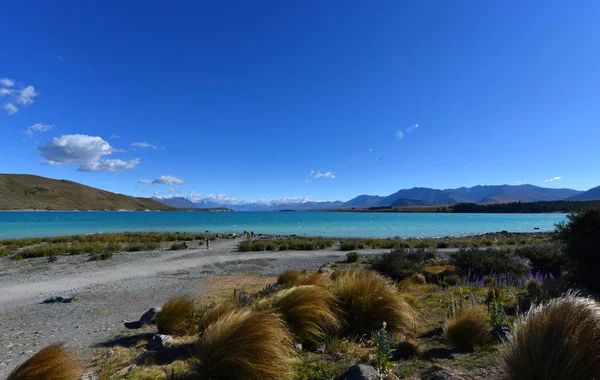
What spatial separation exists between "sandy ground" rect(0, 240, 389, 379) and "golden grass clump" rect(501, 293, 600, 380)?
22.5 feet

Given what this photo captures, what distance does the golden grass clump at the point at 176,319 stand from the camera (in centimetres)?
704

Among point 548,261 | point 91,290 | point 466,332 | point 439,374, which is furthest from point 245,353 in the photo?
point 548,261

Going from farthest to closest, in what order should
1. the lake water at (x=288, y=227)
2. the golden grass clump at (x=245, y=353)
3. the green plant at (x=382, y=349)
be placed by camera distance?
the lake water at (x=288, y=227)
the green plant at (x=382, y=349)
the golden grass clump at (x=245, y=353)

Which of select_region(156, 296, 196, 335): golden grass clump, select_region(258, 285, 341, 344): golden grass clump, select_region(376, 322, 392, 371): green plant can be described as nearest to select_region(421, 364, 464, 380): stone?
select_region(376, 322, 392, 371): green plant

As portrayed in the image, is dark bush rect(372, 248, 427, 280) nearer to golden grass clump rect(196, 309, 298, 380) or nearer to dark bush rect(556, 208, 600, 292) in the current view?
dark bush rect(556, 208, 600, 292)

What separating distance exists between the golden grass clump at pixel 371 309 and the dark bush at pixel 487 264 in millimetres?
9271

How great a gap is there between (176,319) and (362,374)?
486cm

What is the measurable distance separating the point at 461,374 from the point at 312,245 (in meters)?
31.0

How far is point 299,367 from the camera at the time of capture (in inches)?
171

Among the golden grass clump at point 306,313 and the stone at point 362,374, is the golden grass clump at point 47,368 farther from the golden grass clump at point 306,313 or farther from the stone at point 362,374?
the stone at point 362,374

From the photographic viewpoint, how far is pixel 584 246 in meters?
8.55

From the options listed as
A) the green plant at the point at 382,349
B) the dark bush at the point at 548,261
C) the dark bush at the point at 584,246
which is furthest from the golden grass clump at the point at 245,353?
the dark bush at the point at 548,261

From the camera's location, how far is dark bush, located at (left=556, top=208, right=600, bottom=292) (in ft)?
27.1

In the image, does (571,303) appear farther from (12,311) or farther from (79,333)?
(12,311)
